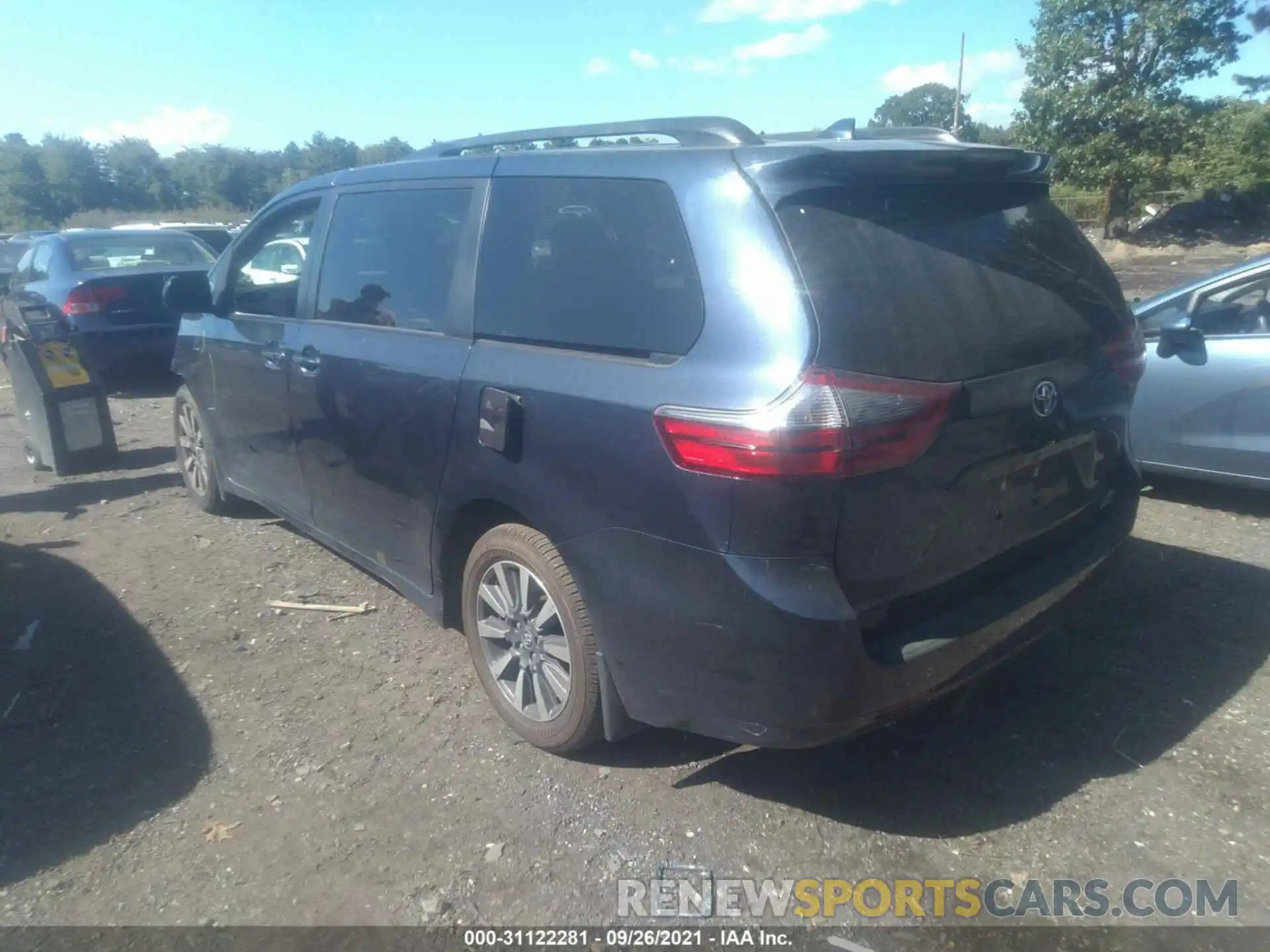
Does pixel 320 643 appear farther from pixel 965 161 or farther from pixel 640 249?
pixel 965 161

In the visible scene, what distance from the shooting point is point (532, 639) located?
3340mm

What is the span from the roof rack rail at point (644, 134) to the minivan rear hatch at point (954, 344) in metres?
0.21

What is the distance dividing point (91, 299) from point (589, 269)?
8.49 metres

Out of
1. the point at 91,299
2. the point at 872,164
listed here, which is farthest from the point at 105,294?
the point at 872,164

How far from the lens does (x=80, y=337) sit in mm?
9461

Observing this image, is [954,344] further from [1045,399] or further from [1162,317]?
[1162,317]

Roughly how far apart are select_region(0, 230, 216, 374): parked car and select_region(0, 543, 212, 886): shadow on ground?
5433mm

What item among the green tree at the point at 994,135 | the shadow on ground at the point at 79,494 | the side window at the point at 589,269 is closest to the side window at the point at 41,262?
the shadow on ground at the point at 79,494

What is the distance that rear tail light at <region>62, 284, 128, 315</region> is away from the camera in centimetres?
960

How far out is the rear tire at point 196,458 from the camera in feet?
18.9

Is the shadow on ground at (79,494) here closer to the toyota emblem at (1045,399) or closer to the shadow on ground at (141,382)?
the shadow on ground at (141,382)

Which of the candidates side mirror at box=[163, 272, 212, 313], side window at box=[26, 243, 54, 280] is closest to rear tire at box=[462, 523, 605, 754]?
side mirror at box=[163, 272, 212, 313]

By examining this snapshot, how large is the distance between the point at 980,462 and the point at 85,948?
2.77 m

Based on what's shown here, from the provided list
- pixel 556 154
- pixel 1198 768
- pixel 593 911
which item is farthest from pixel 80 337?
pixel 1198 768
